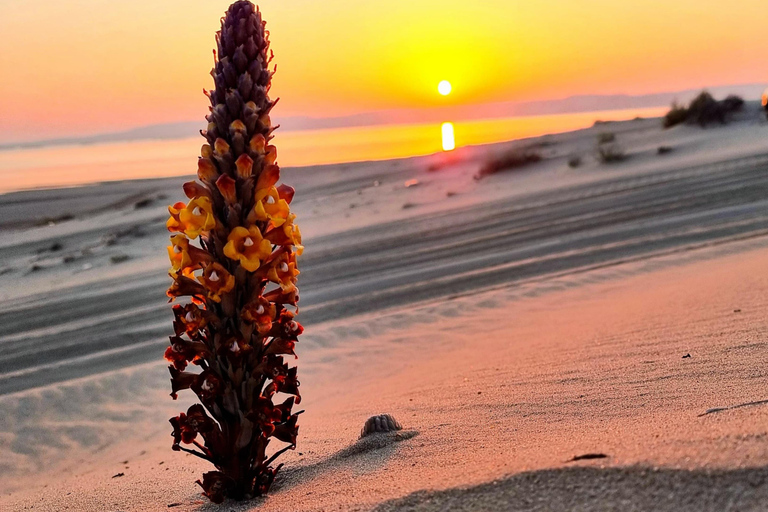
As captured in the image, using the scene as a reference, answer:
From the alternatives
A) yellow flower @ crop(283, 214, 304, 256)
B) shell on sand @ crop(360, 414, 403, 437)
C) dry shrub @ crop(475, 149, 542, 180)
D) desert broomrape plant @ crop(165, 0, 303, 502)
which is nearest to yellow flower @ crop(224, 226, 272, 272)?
desert broomrape plant @ crop(165, 0, 303, 502)

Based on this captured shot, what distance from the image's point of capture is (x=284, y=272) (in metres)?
2.59

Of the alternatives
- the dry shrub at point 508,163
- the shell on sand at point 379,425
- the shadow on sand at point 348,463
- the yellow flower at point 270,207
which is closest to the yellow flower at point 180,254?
the yellow flower at point 270,207

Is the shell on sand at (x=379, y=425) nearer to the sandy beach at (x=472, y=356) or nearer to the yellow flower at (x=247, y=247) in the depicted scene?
the sandy beach at (x=472, y=356)

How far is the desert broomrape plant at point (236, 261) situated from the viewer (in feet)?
8.12

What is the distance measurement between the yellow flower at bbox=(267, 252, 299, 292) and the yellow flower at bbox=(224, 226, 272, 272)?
0.08m

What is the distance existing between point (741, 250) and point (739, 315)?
4099mm

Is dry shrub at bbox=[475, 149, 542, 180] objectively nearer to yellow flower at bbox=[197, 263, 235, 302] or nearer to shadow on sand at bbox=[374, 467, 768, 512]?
yellow flower at bbox=[197, 263, 235, 302]

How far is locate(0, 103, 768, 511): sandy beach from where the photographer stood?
213 cm

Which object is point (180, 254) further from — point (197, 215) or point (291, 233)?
point (291, 233)

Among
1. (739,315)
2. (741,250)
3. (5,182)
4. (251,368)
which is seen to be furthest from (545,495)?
(5,182)

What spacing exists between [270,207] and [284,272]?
235mm

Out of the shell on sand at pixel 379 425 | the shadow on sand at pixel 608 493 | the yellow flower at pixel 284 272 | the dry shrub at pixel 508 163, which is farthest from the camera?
the dry shrub at pixel 508 163

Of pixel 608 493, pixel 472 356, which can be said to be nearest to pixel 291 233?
pixel 608 493

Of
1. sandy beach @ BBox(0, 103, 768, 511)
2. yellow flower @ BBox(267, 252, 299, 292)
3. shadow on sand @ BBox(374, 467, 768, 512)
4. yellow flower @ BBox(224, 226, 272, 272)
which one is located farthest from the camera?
yellow flower @ BBox(267, 252, 299, 292)
